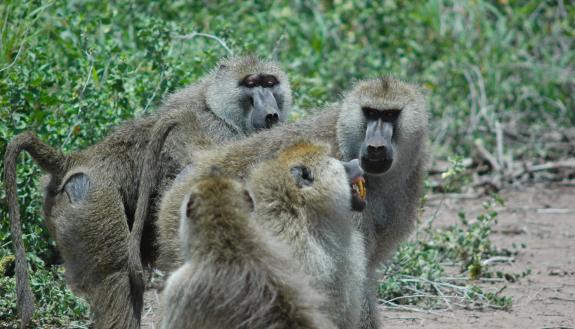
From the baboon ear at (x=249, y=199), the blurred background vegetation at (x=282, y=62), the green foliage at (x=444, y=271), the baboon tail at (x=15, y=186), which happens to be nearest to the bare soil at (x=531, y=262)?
the green foliage at (x=444, y=271)

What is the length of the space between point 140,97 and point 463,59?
172 inches

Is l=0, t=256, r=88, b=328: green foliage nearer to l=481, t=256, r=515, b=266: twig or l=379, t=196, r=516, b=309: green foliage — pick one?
l=379, t=196, r=516, b=309: green foliage

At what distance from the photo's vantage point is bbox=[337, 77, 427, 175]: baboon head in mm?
5309

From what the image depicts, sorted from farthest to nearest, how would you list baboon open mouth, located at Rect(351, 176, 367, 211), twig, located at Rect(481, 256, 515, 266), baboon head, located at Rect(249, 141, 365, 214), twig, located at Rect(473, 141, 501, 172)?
twig, located at Rect(473, 141, 501, 172) → twig, located at Rect(481, 256, 515, 266) → baboon open mouth, located at Rect(351, 176, 367, 211) → baboon head, located at Rect(249, 141, 365, 214)

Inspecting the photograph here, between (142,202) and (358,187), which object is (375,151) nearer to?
(358,187)

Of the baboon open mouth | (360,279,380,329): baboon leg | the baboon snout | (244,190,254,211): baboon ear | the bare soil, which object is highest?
the baboon snout

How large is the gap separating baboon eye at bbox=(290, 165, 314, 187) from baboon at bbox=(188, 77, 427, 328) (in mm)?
666

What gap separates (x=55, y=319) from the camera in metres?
5.79

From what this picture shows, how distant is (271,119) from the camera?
6.26 metres

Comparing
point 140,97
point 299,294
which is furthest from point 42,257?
point 299,294

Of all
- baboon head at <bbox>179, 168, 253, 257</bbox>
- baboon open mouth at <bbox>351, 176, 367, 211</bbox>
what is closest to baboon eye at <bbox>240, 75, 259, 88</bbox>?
baboon open mouth at <bbox>351, 176, 367, 211</bbox>

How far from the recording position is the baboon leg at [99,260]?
5.18 meters

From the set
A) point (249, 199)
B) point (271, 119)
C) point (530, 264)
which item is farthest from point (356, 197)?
point (530, 264)

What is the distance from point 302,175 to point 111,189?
139 centimetres
